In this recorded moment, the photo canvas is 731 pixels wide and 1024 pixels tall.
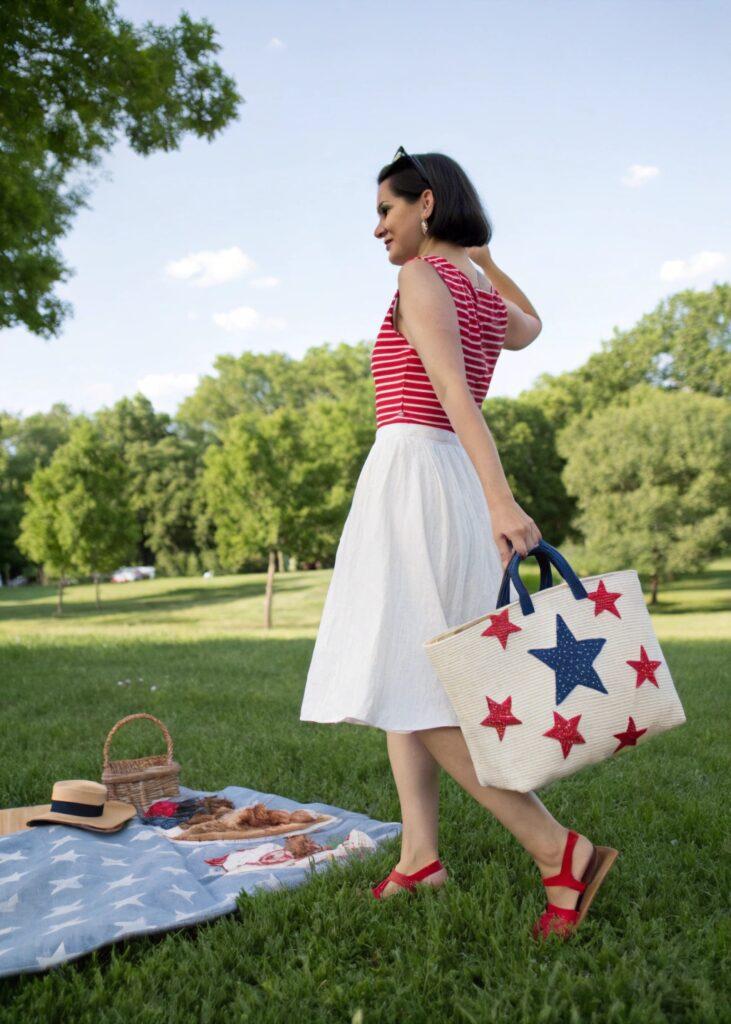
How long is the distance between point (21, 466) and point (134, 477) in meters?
11.3

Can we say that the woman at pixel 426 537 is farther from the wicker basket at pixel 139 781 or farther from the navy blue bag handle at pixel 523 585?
the wicker basket at pixel 139 781

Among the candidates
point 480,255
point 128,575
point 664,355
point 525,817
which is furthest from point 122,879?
point 128,575

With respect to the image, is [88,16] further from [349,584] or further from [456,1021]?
[456,1021]

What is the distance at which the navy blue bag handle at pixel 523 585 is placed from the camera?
2.14 metres

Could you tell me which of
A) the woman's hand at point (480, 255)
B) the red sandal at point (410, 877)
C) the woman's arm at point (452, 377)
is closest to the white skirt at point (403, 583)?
the woman's arm at point (452, 377)

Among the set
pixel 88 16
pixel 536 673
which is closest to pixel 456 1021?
pixel 536 673

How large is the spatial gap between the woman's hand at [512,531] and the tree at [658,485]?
2652cm

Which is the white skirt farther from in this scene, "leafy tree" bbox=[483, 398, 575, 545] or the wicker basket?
"leafy tree" bbox=[483, 398, 575, 545]

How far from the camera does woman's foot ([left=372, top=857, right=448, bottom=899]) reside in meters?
2.65

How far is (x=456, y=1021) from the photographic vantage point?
2.00 metres

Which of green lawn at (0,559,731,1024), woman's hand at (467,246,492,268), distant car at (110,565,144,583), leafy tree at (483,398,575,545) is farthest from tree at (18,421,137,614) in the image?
Answer: woman's hand at (467,246,492,268)

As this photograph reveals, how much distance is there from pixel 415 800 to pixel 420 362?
4.46 feet

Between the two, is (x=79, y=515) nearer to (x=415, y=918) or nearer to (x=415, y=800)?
(x=415, y=800)

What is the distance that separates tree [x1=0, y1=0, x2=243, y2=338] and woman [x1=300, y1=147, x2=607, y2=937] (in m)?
6.27
